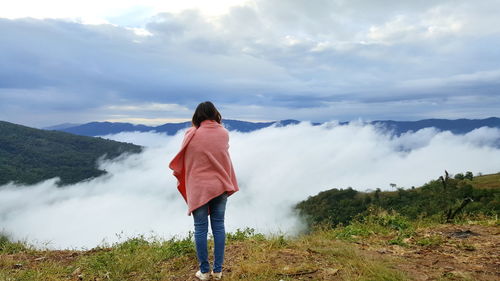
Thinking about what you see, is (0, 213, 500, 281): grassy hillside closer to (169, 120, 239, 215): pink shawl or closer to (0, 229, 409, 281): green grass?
(0, 229, 409, 281): green grass

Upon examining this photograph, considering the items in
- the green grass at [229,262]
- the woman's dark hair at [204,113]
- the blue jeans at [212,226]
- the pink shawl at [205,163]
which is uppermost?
the woman's dark hair at [204,113]

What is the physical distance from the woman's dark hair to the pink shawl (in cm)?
6

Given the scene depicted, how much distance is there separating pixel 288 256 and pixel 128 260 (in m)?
2.83

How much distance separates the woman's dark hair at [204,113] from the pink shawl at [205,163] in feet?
0.19

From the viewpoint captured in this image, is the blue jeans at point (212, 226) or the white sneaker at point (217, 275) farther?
the white sneaker at point (217, 275)

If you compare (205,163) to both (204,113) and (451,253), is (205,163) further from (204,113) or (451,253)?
(451,253)

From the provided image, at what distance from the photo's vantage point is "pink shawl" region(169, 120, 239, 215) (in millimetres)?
4902

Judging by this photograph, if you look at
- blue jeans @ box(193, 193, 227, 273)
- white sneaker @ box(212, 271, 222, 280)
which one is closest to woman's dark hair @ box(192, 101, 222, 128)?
blue jeans @ box(193, 193, 227, 273)

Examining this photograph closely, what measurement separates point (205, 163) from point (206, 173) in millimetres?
140

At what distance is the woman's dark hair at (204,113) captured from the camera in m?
4.99

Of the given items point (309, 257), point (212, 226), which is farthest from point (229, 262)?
point (309, 257)

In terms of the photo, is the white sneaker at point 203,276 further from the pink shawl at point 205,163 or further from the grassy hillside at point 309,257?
the pink shawl at point 205,163

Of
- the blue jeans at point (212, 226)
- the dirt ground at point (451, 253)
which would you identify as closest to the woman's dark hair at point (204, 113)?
the blue jeans at point (212, 226)

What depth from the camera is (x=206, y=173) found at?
16.3 feet
